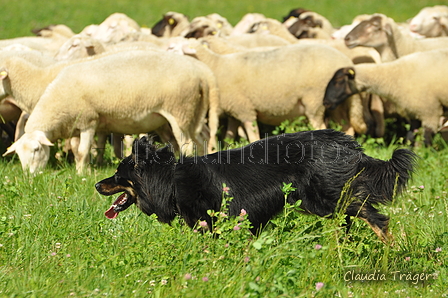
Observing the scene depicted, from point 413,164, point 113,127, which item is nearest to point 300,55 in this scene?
point 113,127

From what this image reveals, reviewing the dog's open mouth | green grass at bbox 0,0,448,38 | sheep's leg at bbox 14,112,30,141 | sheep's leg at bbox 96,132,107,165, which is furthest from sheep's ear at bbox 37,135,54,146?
green grass at bbox 0,0,448,38

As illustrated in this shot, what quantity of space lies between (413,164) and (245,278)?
5.02 feet

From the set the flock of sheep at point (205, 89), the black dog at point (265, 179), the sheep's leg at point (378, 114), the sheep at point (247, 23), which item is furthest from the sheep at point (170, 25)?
the black dog at point (265, 179)

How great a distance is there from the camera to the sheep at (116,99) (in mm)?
6621

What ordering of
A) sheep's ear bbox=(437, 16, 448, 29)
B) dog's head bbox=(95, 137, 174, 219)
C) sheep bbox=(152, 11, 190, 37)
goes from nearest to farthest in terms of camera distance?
dog's head bbox=(95, 137, 174, 219), sheep's ear bbox=(437, 16, 448, 29), sheep bbox=(152, 11, 190, 37)

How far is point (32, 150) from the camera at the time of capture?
6.25m

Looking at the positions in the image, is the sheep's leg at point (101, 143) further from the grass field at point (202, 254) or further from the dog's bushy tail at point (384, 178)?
the dog's bushy tail at point (384, 178)

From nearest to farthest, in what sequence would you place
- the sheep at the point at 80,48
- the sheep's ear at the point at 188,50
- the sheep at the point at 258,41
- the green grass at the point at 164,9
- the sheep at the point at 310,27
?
the sheep's ear at the point at 188,50 → the sheep at the point at 80,48 → the sheep at the point at 258,41 → the sheep at the point at 310,27 → the green grass at the point at 164,9

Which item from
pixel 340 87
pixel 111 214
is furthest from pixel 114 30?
pixel 111 214

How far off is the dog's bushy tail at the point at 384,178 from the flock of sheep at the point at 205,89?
3077 mm

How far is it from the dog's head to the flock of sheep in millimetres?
2222

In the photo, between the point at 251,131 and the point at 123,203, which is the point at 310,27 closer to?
the point at 251,131

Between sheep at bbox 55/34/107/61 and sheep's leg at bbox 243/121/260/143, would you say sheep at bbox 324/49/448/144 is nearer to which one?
sheep's leg at bbox 243/121/260/143

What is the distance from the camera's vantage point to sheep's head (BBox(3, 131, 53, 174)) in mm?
6207
